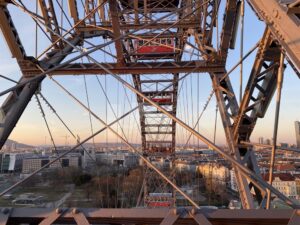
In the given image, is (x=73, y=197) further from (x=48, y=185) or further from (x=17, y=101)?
(x=17, y=101)

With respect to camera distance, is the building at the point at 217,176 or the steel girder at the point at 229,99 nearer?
the steel girder at the point at 229,99

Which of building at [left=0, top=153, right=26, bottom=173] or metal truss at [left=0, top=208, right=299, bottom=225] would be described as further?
building at [left=0, top=153, right=26, bottom=173]

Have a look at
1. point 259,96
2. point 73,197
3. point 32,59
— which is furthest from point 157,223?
point 73,197

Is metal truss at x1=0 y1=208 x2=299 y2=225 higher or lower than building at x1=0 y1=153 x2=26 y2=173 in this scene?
lower

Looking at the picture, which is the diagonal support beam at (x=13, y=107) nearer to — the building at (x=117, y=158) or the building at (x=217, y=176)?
the building at (x=217, y=176)

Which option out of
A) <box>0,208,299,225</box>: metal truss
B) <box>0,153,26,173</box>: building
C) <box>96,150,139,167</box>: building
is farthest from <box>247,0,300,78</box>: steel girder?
<box>96,150,139,167</box>: building

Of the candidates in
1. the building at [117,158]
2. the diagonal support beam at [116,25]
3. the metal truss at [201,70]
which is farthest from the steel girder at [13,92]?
the building at [117,158]

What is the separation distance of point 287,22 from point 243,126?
2.12m

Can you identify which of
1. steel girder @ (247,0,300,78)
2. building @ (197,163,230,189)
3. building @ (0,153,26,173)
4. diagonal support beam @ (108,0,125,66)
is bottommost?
building @ (197,163,230,189)

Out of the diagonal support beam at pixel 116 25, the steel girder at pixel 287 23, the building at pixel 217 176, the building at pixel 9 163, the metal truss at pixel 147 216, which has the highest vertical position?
the diagonal support beam at pixel 116 25

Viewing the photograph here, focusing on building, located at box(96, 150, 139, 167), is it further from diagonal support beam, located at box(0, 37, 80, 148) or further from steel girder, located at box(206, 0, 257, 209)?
steel girder, located at box(206, 0, 257, 209)

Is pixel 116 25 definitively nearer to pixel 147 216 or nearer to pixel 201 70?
pixel 201 70

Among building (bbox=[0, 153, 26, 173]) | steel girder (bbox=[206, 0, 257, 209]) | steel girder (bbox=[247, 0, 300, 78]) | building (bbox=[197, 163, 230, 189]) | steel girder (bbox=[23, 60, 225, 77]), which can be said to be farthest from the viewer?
building (bbox=[197, 163, 230, 189])

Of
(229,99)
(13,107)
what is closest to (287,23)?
(229,99)
